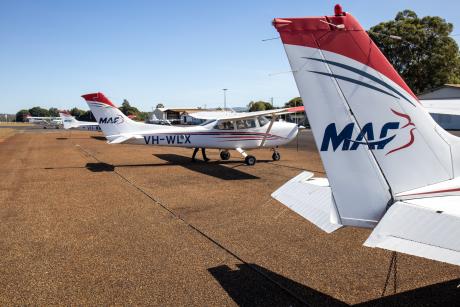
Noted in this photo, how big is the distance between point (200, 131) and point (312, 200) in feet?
40.4

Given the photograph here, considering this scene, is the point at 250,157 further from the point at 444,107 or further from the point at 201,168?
the point at 444,107

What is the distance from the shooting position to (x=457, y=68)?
137ft

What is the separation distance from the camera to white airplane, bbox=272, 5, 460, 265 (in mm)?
3518

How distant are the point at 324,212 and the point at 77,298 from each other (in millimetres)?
3137

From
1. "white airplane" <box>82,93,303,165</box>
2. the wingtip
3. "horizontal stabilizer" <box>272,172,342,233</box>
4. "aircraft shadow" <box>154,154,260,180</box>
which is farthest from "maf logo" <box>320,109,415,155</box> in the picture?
the wingtip

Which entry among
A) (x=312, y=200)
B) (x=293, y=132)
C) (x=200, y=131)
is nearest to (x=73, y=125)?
(x=200, y=131)

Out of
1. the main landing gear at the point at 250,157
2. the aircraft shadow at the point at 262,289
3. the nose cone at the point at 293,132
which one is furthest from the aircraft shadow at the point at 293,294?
the nose cone at the point at 293,132

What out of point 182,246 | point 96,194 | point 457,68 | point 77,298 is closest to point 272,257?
point 182,246

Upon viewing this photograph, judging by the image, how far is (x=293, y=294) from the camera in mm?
4344

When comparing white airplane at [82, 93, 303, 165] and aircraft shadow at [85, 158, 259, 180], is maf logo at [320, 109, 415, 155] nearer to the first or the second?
aircraft shadow at [85, 158, 259, 180]

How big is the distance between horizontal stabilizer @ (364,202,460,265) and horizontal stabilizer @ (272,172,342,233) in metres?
0.53

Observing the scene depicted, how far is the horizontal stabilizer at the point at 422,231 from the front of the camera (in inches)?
103

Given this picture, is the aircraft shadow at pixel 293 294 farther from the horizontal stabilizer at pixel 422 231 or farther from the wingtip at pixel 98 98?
the wingtip at pixel 98 98

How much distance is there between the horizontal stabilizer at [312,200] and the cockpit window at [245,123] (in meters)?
11.5
